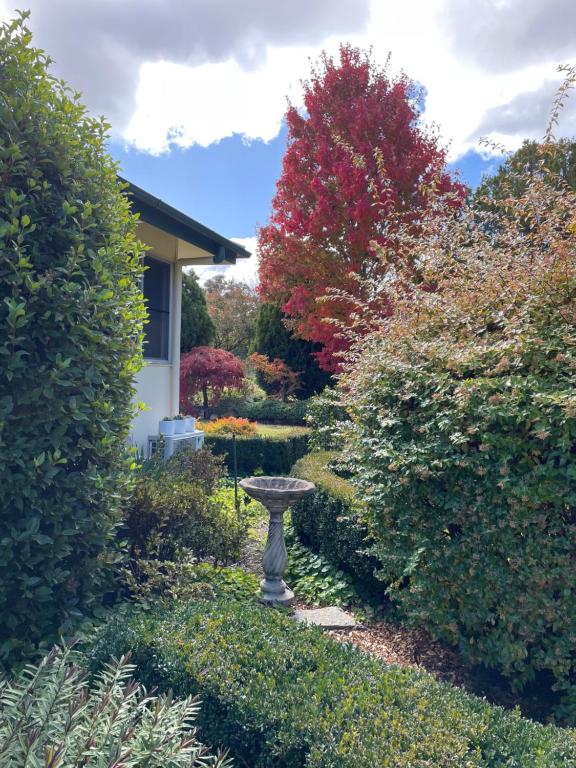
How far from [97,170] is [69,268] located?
70 centimetres

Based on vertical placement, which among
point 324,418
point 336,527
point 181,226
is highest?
point 181,226

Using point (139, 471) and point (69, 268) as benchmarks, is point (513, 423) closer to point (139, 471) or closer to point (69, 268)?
point (69, 268)

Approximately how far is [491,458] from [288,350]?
14.1 meters

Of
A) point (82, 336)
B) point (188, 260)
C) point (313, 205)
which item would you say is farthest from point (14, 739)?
point (313, 205)

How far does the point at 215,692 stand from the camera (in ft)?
6.96

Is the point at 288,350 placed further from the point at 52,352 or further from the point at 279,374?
the point at 52,352

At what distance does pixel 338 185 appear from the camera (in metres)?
11.9

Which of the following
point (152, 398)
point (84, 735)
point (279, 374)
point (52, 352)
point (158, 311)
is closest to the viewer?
point (84, 735)

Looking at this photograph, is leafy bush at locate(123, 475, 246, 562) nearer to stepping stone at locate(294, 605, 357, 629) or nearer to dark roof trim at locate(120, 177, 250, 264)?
stepping stone at locate(294, 605, 357, 629)

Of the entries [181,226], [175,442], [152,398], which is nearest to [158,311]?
[152,398]

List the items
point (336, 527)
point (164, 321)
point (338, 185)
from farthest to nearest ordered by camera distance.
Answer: point (338, 185) → point (164, 321) → point (336, 527)

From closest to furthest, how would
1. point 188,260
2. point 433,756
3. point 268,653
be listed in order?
point 433,756
point 268,653
point 188,260

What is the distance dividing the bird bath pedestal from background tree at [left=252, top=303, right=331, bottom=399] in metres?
11.9

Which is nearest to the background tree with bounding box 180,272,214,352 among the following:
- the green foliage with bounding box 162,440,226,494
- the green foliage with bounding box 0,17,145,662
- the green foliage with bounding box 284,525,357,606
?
the green foliage with bounding box 162,440,226,494
